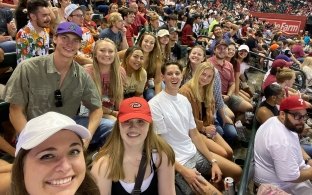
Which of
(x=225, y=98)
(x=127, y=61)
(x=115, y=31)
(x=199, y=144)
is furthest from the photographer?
(x=115, y=31)

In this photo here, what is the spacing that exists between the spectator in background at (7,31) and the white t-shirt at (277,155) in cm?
335

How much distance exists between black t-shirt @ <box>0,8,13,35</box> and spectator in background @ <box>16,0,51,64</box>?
48.7 inches

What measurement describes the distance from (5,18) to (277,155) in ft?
13.9

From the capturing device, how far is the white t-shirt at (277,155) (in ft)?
9.97

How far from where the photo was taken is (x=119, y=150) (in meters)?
2.44

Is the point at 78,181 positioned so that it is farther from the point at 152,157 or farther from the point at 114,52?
the point at 114,52

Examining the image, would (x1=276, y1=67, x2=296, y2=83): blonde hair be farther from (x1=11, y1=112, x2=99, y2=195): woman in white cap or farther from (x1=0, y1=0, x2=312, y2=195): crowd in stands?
(x1=11, y1=112, x2=99, y2=195): woman in white cap

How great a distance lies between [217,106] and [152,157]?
2498 millimetres

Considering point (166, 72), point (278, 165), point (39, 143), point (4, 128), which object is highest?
point (39, 143)

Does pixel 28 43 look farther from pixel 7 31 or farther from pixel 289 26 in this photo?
pixel 289 26

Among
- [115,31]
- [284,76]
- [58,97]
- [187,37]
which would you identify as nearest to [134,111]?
[58,97]

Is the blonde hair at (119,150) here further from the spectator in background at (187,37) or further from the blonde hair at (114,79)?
the spectator in background at (187,37)

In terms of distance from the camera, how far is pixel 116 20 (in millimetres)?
5621

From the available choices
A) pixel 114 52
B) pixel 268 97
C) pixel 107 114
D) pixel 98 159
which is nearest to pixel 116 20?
pixel 114 52
